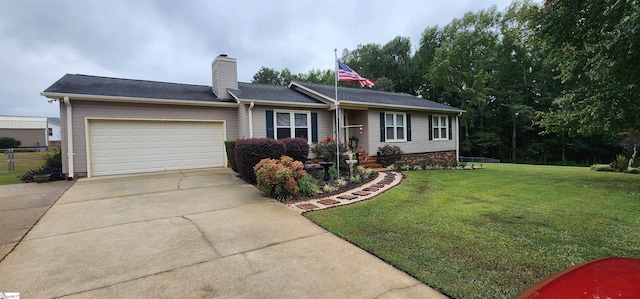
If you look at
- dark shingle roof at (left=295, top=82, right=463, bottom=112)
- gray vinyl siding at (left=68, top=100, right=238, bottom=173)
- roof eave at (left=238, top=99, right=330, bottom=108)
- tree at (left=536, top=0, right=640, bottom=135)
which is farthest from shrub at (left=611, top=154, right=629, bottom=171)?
gray vinyl siding at (left=68, top=100, right=238, bottom=173)

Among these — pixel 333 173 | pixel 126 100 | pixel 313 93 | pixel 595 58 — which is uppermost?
pixel 313 93

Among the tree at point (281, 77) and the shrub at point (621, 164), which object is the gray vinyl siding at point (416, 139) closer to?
the shrub at point (621, 164)

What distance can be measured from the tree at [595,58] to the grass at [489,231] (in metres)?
1.90

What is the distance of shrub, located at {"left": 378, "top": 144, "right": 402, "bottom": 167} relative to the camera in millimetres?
11523

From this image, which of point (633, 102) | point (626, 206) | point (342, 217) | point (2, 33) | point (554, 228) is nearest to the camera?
point (554, 228)

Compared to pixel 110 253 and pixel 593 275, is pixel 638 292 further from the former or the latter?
pixel 110 253

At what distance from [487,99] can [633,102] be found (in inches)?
787

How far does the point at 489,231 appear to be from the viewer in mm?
3777

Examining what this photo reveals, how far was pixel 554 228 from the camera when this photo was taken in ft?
12.8

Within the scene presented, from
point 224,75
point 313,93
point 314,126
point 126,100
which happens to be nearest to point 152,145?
point 126,100

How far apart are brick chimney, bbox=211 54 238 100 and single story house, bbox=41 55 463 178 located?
0.13ft

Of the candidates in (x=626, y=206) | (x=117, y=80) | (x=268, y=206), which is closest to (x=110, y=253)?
(x=268, y=206)

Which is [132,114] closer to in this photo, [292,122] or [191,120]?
[191,120]

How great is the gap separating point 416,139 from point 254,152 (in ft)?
28.9
